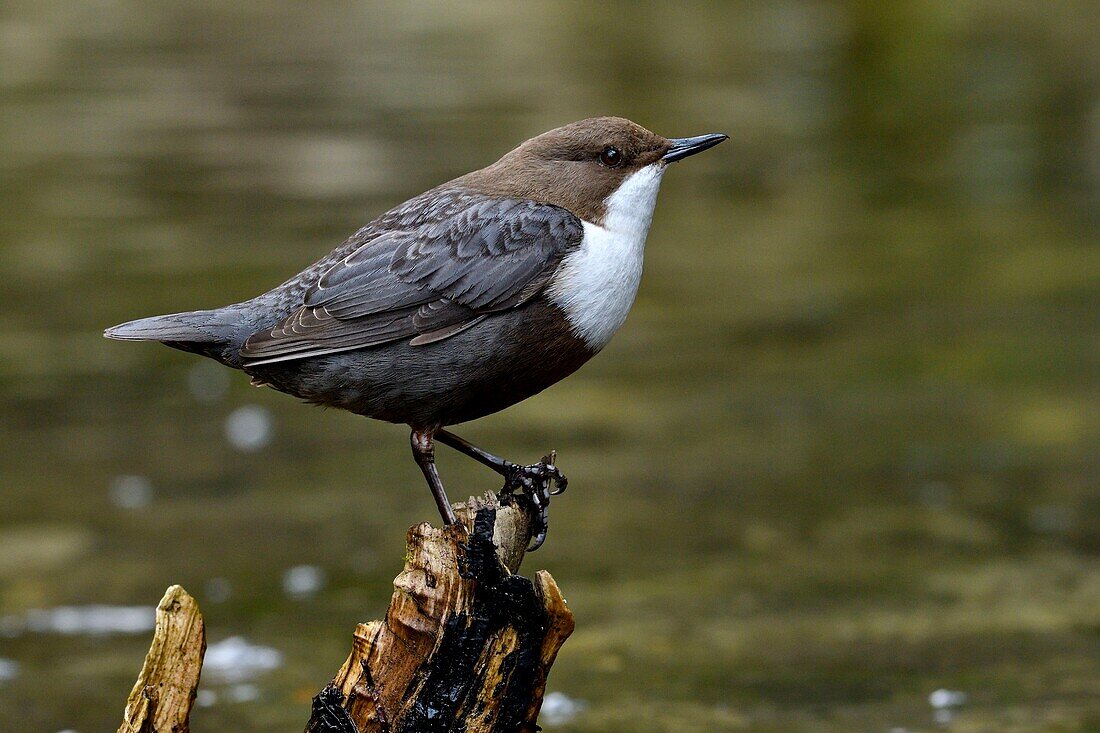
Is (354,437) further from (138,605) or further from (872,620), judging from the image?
(872,620)

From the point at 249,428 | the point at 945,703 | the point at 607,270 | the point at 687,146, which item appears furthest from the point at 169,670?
the point at 249,428

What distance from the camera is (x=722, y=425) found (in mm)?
8797

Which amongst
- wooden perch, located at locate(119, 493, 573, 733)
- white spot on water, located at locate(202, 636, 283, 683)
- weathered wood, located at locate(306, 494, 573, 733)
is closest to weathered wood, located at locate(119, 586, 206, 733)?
wooden perch, located at locate(119, 493, 573, 733)

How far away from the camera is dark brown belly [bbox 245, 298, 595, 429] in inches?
158

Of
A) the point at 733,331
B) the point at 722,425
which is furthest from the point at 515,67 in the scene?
the point at 722,425

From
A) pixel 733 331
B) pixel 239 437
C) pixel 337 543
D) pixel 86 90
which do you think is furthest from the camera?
pixel 86 90

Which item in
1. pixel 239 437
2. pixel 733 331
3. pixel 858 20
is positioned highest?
pixel 858 20

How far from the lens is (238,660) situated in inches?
237

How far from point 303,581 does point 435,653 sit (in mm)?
3243

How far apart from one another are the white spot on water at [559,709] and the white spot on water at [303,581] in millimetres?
1460

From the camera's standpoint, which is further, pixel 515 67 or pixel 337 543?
pixel 515 67

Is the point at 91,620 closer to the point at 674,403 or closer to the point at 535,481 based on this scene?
the point at 535,481

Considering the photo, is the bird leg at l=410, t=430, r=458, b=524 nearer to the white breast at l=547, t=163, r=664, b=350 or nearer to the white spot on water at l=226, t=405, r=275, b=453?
the white breast at l=547, t=163, r=664, b=350

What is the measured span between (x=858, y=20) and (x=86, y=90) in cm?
990
